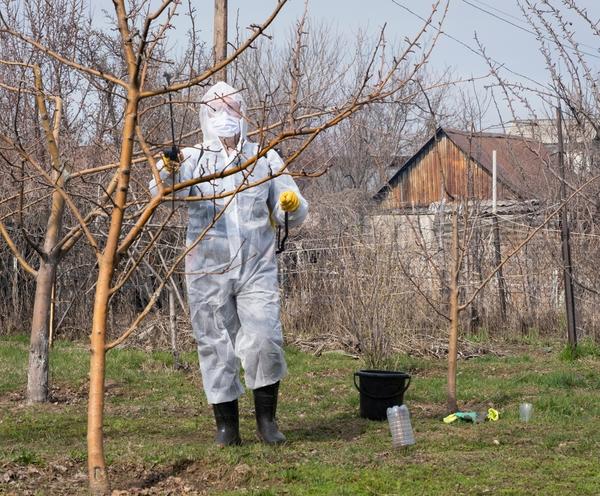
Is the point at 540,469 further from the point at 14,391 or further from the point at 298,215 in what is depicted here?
the point at 14,391

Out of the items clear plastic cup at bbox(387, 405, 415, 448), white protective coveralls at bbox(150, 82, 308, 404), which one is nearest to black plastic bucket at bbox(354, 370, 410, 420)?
clear plastic cup at bbox(387, 405, 415, 448)

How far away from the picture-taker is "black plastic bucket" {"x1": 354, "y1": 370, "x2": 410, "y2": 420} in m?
6.75

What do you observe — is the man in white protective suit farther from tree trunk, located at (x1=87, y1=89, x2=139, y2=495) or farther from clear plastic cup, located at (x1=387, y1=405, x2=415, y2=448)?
tree trunk, located at (x1=87, y1=89, x2=139, y2=495)

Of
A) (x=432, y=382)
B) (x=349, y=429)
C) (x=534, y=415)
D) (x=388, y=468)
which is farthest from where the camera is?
(x=432, y=382)

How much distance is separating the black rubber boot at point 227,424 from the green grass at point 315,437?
0.31 ft

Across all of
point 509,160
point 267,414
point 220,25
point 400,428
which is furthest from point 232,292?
point 509,160

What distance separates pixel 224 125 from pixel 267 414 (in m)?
1.76

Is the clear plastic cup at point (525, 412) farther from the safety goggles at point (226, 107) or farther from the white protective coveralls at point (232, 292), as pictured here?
the safety goggles at point (226, 107)

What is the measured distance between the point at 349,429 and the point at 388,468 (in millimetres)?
1581

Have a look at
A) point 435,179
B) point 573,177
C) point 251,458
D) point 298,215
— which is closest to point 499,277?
point 573,177

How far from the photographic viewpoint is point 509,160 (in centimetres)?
1919

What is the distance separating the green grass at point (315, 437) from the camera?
4.75 m

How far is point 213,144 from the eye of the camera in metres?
6.01

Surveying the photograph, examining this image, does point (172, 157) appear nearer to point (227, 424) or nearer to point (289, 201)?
point (289, 201)
